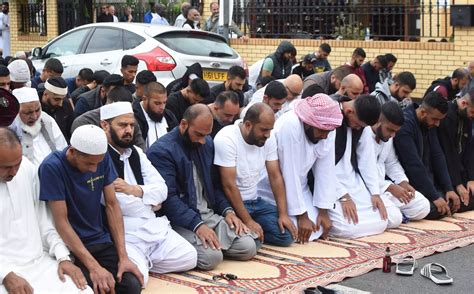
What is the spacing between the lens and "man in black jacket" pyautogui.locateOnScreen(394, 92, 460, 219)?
408 inches

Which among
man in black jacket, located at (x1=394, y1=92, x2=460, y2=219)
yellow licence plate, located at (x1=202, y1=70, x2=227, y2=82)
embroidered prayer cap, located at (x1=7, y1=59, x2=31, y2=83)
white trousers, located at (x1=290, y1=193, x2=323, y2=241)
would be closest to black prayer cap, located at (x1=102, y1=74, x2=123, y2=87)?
embroidered prayer cap, located at (x1=7, y1=59, x2=31, y2=83)

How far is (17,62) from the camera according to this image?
424 inches

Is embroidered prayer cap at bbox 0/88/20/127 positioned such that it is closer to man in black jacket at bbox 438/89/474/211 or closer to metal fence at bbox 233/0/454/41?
man in black jacket at bbox 438/89/474/211

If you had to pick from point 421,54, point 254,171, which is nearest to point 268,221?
point 254,171

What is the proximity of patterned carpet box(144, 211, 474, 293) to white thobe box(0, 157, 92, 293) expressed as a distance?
3.46 feet

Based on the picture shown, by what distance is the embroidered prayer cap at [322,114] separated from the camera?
29.6 feet

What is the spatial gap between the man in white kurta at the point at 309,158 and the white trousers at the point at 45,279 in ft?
9.95

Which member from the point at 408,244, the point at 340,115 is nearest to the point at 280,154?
the point at 340,115

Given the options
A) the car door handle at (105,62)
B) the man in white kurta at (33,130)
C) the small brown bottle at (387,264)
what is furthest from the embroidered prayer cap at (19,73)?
the small brown bottle at (387,264)

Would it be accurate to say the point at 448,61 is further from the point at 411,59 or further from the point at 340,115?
the point at 340,115

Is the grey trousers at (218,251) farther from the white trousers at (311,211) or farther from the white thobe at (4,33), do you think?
the white thobe at (4,33)

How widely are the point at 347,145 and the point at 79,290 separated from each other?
4003mm

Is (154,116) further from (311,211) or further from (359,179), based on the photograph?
(359,179)

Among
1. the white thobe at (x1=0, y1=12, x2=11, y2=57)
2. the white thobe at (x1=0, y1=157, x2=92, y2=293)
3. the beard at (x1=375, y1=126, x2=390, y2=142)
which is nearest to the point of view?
the white thobe at (x1=0, y1=157, x2=92, y2=293)
